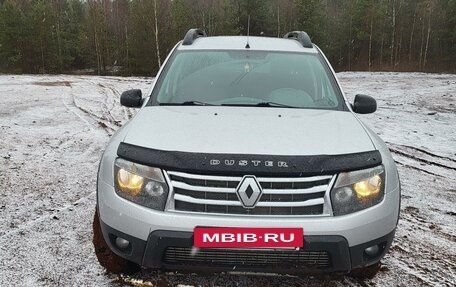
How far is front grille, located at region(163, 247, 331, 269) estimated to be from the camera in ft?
7.75

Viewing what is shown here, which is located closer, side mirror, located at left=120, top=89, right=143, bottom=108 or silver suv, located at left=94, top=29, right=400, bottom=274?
silver suv, located at left=94, top=29, right=400, bottom=274

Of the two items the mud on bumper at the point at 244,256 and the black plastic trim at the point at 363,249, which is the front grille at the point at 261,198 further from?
the black plastic trim at the point at 363,249

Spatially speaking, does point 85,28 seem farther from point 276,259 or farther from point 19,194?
point 276,259

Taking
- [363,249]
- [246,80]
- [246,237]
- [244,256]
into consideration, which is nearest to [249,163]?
[246,237]

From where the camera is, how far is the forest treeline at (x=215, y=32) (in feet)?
132

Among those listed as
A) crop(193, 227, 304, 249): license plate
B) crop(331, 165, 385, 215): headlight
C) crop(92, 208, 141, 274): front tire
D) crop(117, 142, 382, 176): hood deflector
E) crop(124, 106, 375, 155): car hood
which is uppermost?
crop(124, 106, 375, 155): car hood

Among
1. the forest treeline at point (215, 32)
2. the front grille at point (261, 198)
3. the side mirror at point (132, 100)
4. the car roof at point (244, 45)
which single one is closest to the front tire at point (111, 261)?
the front grille at point (261, 198)

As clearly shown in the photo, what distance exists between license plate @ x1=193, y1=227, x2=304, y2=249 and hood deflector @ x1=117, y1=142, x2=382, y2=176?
303 millimetres

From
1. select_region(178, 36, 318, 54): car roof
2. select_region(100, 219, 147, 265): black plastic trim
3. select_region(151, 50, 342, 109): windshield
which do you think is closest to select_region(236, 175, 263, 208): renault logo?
select_region(100, 219, 147, 265): black plastic trim

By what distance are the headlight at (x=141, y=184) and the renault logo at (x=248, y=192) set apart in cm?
42

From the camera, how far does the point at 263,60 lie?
4109 mm

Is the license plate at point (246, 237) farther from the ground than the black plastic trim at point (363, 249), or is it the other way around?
the license plate at point (246, 237)

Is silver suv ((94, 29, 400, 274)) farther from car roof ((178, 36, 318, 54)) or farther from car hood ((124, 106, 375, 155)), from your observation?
car roof ((178, 36, 318, 54))

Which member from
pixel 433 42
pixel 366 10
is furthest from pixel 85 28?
pixel 433 42
